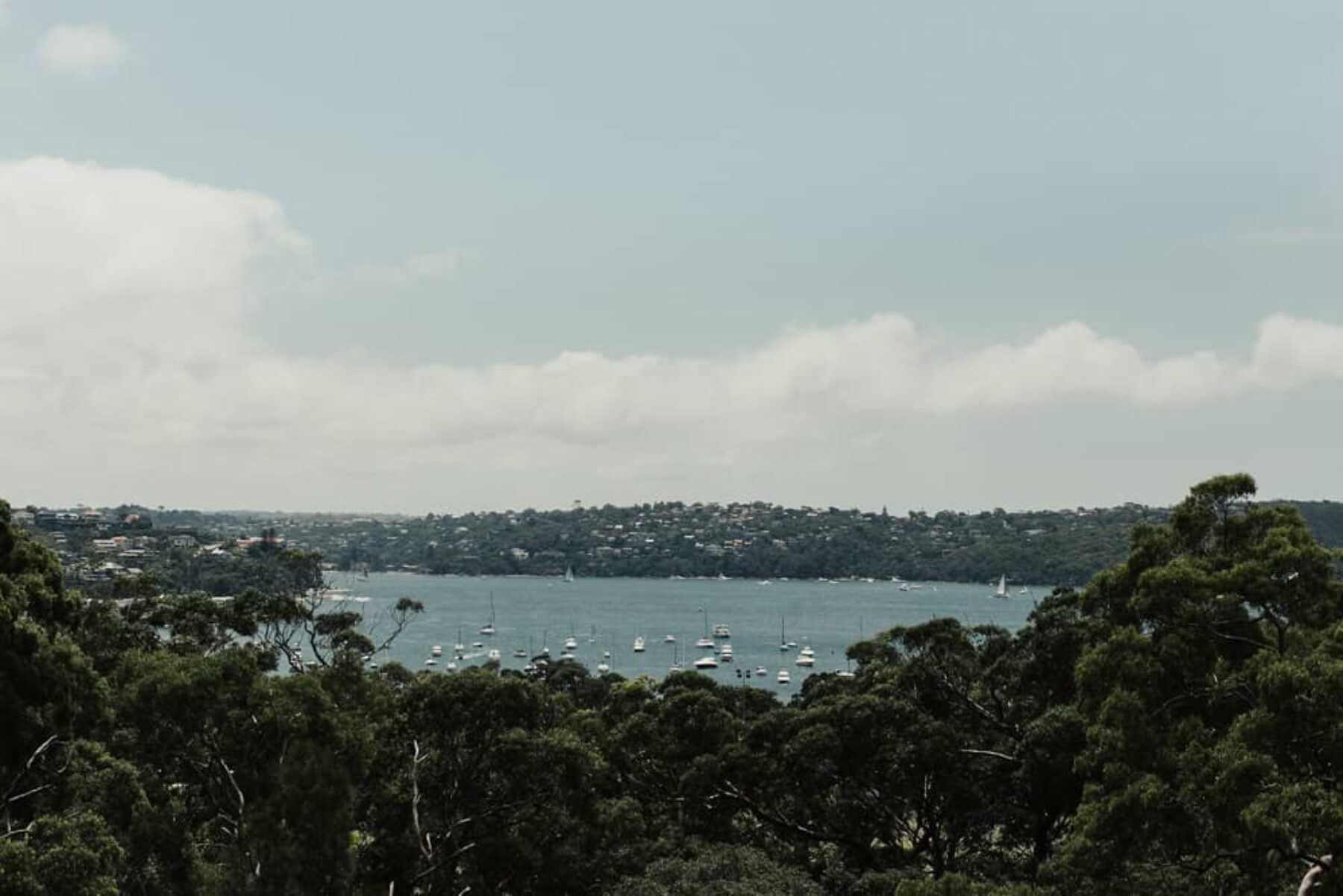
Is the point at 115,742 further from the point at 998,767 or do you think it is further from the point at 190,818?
the point at 998,767

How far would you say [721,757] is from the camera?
944 inches

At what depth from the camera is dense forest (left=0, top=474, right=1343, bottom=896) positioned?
12195 mm

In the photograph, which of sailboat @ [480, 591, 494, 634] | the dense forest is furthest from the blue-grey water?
the dense forest

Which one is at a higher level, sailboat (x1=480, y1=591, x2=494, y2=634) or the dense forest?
the dense forest

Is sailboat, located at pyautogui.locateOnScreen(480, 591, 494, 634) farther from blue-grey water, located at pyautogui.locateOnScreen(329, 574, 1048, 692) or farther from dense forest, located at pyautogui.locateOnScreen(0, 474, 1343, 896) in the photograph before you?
dense forest, located at pyautogui.locateOnScreen(0, 474, 1343, 896)

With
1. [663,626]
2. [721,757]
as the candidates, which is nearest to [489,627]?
[663,626]

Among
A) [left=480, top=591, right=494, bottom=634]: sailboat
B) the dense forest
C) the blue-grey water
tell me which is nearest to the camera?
the dense forest

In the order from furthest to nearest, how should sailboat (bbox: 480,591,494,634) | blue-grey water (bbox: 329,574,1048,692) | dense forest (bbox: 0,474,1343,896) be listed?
sailboat (bbox: 480,591,494,634) → blue-grey water (bbox: 329,574,1048,692) → dense forest (bbox: 0,474,1343,896)

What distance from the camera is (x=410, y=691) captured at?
62.2ft

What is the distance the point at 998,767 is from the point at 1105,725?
9.84 m

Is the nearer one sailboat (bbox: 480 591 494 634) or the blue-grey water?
the blue-grey water

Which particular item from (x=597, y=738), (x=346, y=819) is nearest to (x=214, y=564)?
(x=597, y=738)

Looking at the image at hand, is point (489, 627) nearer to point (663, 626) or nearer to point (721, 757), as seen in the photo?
point (663, 626)

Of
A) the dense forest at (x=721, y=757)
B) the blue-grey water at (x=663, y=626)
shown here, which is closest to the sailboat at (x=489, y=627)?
the blue-grey water at (x=663, y=626)
